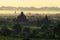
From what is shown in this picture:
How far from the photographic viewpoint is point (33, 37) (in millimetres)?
125812

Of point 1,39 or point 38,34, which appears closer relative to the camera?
point 1,39

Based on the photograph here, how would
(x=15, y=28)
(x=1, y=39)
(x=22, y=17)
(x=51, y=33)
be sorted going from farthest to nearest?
(x=22, y=17)
(x=15, y=28)
(x=51, y=33)
(x=1, y=39)

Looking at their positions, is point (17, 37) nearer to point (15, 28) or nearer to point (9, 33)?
point (9, 33)

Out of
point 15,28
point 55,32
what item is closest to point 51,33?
point 55,32

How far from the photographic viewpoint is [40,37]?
126375mm

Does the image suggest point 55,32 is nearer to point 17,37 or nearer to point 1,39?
point 17,37

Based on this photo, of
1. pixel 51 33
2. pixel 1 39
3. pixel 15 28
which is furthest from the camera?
pixel 15 28

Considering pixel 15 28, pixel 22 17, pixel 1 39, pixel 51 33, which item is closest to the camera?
pixel 1 39

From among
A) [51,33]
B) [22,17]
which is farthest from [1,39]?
[22,17]

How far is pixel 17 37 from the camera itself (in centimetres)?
12512

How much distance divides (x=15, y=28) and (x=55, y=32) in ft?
77.8

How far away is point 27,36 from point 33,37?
318cm

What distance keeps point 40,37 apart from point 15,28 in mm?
23685

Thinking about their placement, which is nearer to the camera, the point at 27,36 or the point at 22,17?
the point at 27,36
